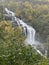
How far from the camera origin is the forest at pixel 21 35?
4.27 meters

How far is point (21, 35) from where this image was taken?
20.4 metres

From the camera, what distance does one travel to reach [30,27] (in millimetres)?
26641

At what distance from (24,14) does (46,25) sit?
5.29m

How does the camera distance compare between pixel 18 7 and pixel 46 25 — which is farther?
pixel 18 7

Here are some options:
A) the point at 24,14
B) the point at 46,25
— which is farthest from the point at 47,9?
the point at 46,25

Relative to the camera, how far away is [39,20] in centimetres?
2831

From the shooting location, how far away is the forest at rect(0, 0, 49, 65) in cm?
427

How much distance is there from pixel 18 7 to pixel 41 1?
478 cm

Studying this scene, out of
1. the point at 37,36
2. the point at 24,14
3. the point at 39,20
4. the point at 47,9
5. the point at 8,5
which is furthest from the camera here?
the point at 8,5

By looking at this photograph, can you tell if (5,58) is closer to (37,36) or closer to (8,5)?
(37,36)

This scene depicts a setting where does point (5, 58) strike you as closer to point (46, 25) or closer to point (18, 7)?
point (46, 25)

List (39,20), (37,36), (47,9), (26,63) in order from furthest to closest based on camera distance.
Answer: (47,9) → (39,20) → (37,36) → (26,63)

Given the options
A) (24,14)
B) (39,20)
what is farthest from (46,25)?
(24,14)

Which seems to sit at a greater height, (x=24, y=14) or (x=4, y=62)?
(x=4, y=62)
